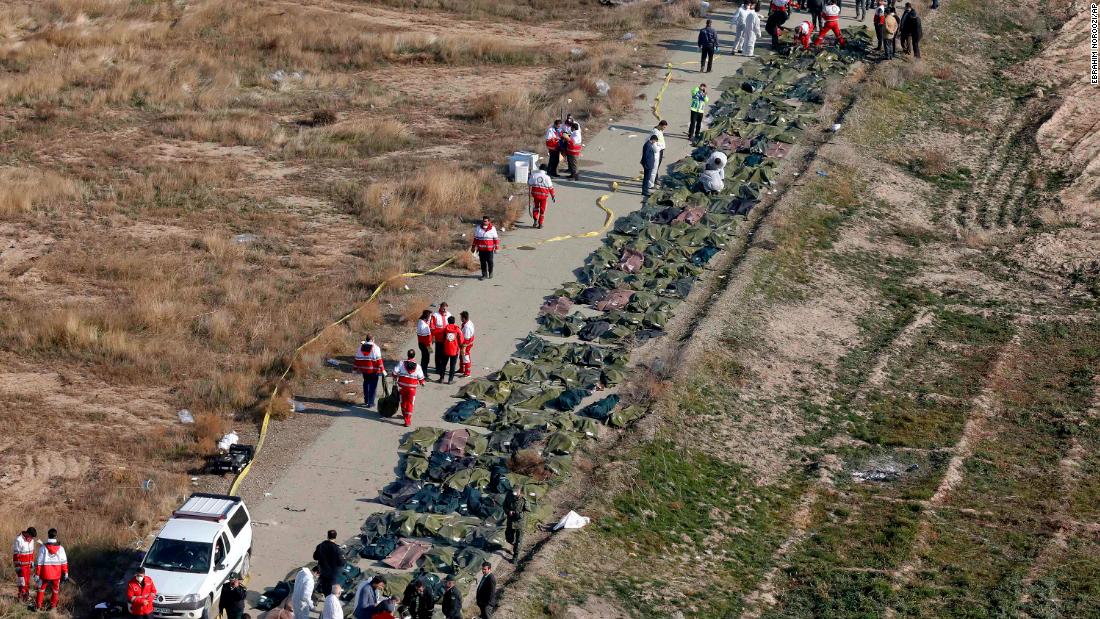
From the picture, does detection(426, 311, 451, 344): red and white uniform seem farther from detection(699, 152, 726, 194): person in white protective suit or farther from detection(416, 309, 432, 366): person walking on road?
detection(699, 152, 726, 194): person in white protective suit

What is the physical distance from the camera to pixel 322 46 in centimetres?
4450

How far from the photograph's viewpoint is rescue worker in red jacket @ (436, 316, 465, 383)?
23.8 meters

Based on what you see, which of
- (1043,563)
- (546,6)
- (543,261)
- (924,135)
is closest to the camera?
(1043,563)

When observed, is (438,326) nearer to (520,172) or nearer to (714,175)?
(520,172)

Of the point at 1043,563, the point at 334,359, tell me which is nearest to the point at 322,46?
the point at 334,359

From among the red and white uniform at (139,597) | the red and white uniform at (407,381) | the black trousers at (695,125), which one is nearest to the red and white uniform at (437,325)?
the red and white uniform at (407,381)

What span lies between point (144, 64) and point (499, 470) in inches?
995

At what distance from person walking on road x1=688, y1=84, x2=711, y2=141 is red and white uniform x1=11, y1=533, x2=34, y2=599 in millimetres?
21606

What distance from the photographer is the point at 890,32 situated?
41.1 meters

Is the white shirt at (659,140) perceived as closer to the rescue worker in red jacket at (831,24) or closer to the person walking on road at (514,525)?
the rescue worker in red jacket at (831,24)

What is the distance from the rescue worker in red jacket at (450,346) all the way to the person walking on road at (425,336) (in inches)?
8.7

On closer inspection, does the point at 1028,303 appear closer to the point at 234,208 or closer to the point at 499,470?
the point at 499,470

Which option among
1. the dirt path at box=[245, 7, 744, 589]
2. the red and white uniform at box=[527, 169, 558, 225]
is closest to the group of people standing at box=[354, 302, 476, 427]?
the dirt path at box=[245, 7, 744, 589]

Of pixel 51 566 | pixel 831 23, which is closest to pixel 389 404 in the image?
pixel 51 566
